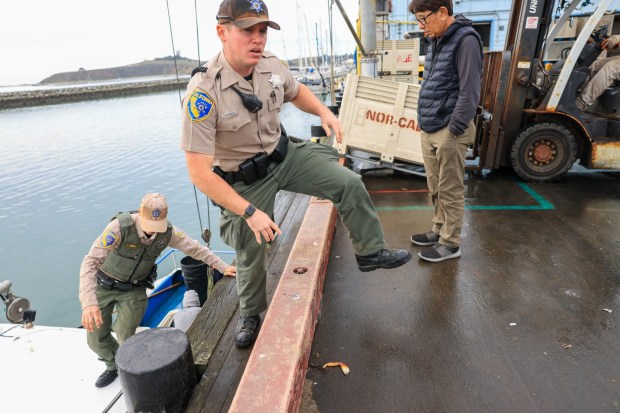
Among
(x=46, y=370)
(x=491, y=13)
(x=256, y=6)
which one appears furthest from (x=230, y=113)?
(x=491, y=13)

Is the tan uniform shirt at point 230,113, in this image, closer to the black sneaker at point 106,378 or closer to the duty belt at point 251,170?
the duty belt at point 251,170

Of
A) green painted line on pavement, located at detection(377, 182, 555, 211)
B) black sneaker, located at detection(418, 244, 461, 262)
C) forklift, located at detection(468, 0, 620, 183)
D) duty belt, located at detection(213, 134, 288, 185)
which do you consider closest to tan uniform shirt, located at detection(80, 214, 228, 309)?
duty belt, located at detection(213, 134, 288, 185)

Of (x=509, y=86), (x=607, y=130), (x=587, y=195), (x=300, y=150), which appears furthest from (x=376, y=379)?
(x=607, y=130)

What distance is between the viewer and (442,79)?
296cm

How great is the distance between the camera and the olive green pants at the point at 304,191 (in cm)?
233

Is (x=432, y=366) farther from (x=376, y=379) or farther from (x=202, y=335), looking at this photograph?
(x=202, y=335)

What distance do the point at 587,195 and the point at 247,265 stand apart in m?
4.62

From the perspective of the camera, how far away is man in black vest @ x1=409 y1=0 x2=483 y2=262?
9.05 feet

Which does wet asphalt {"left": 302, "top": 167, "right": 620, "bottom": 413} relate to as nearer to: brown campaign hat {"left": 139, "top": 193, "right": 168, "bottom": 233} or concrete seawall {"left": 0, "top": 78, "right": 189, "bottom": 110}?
brown campaign hat {"left": 139, "top": 193, "right": 168, "bottom": 233}

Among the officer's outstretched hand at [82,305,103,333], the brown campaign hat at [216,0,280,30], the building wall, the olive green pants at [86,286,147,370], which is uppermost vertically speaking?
the building wall

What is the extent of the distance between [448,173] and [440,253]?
2.41ft

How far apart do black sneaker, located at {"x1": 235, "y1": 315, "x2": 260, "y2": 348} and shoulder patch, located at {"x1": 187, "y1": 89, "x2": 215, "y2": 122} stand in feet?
4.58

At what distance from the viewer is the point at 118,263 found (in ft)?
10.7

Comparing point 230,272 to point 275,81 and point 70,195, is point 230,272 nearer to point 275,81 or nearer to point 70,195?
point 275,81
